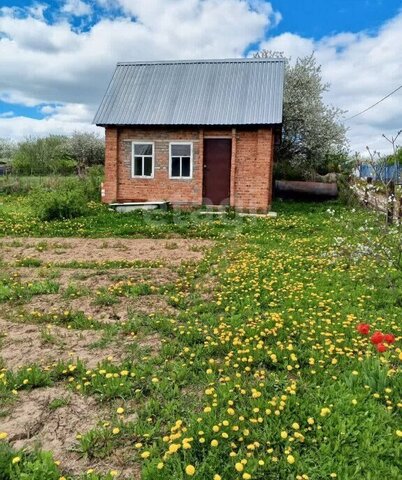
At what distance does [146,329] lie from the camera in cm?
449

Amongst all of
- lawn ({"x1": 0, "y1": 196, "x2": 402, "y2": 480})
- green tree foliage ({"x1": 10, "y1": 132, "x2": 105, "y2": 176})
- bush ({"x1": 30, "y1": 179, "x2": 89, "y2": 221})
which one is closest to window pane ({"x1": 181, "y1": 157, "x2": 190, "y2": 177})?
bush ({"x1": 30, "y1": 179, "x2": 89, "y2": 221})

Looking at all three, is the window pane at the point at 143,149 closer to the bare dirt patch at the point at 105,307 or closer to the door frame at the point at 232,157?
the door frame at the point at 232,157

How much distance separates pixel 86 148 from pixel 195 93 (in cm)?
2676

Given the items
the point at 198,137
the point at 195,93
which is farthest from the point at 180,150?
the point at 195,93

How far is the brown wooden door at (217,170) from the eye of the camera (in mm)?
15180

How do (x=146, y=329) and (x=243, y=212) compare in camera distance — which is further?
(x=243, y=212)

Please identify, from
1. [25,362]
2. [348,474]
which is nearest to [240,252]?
[25,362]

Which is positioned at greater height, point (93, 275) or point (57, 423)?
point (93, 275)

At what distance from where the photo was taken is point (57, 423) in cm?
289

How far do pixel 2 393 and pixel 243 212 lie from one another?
40.4 ft

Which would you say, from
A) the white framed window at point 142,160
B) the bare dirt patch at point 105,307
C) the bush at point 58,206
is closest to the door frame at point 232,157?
the white framed window at point 142,160

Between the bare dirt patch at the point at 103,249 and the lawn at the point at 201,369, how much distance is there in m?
0.48

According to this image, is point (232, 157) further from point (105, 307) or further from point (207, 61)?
point (105, 307)

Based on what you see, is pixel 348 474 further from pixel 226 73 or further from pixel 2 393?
pixel 226 73
